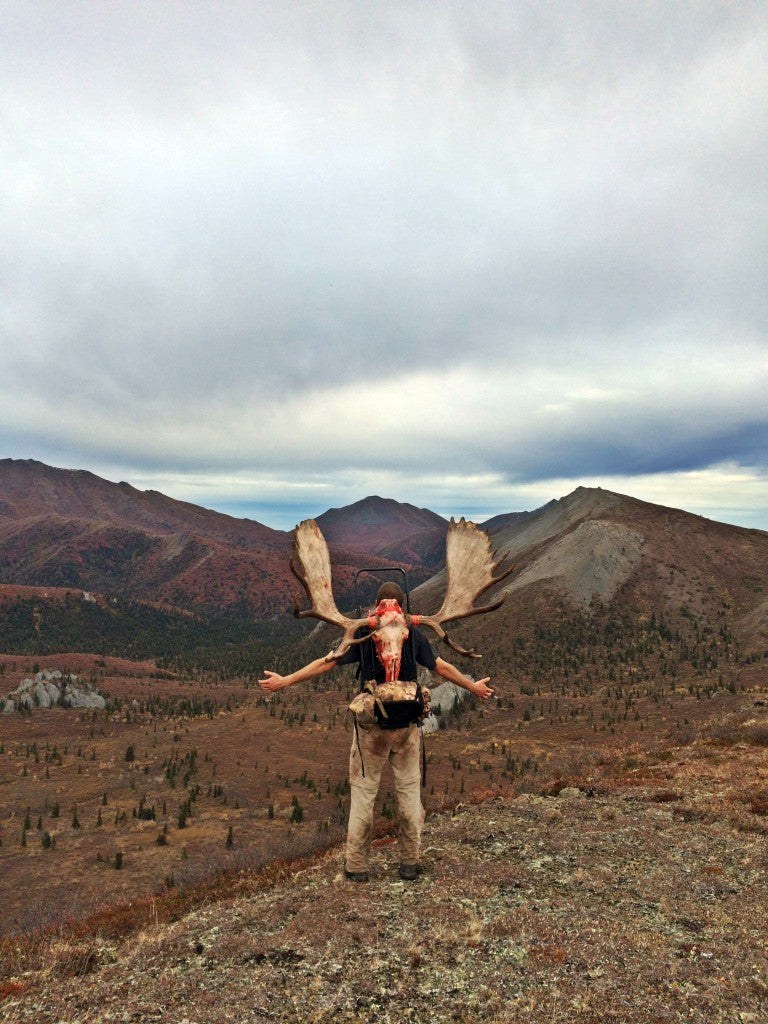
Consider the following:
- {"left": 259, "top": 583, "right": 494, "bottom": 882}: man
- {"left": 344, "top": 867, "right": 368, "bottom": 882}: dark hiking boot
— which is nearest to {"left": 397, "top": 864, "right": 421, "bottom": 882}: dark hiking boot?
{"left": 259, "top": 583, "right": 494, "bottom": 882}: man

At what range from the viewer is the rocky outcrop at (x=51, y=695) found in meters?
34.7

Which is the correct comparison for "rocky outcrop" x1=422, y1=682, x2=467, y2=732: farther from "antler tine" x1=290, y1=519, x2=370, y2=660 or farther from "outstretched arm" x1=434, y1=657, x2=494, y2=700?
"antler tine" x1=290, y1=519, x2=370, y2=660

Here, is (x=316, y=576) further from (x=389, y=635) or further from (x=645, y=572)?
(x=645, y=572)

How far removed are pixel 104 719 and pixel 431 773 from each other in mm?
22998

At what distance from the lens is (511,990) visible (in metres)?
4.39

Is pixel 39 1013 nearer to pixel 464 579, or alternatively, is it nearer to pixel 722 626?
pixel 464 579

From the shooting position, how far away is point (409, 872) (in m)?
6.67

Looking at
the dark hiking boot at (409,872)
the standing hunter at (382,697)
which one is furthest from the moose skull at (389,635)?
the dark hiking boot at (409,872)

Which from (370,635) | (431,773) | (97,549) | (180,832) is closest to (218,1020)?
(370,635)

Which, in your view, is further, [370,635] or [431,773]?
[431,773]

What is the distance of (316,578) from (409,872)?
367 centimetres

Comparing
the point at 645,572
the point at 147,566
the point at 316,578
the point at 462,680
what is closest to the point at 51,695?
the point at 316,578

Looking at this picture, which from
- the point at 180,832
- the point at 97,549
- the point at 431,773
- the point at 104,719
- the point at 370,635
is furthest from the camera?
the point at 97,549

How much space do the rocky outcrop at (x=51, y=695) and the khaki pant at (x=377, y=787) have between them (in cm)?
3524
